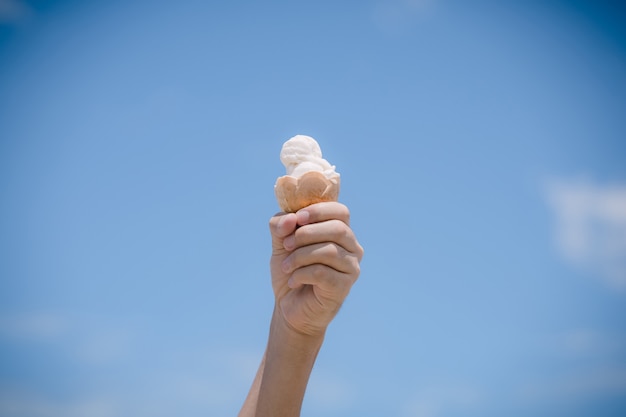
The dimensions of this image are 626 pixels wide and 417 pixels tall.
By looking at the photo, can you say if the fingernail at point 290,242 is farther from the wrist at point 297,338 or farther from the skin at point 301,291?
the wrist at point 297,338

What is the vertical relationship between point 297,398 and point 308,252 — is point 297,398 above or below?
below

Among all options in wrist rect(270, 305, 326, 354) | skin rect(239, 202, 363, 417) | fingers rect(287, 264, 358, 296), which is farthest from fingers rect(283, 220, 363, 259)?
wrist rect(270, 305, 326, 354)

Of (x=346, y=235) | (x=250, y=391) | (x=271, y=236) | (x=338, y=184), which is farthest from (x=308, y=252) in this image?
(x=250, y=391)

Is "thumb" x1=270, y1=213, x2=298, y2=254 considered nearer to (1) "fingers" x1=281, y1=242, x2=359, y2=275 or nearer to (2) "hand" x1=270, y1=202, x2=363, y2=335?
(2) "hand" x1=270, y1=202, x2=363, y2=335

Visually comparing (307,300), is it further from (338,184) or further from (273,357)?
(338,184)

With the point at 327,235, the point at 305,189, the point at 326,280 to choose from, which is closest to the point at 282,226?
the point at 327,235

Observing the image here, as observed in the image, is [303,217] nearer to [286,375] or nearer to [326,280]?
[326,280]
